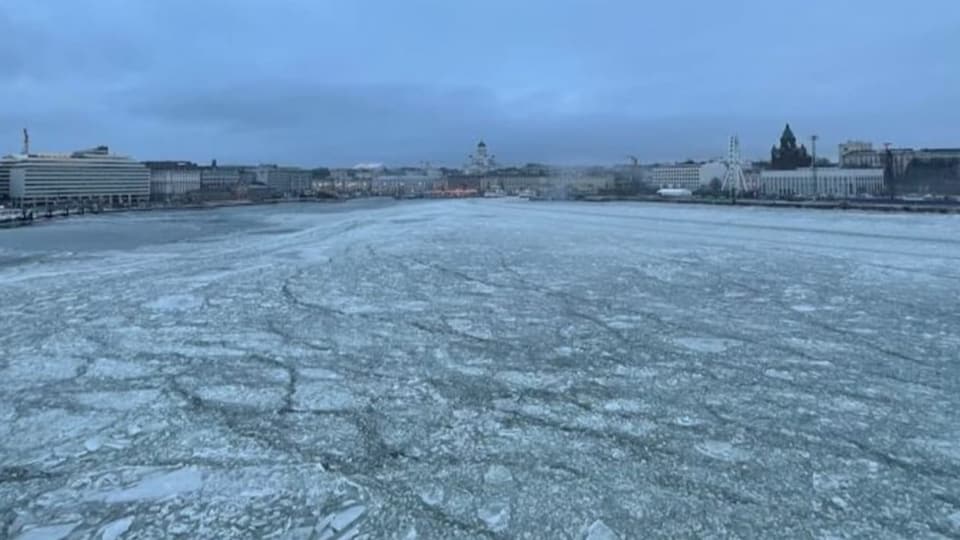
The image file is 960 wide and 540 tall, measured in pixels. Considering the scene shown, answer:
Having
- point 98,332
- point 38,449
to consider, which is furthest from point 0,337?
point 38,449

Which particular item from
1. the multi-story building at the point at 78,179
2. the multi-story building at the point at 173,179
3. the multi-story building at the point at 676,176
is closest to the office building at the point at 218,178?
the multi-story building at the point at 173,179

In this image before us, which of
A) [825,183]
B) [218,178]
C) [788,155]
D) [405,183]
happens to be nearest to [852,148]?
[788,155]

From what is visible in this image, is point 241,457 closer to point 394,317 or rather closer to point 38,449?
point 38,449

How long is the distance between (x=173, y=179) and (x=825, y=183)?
266 feet

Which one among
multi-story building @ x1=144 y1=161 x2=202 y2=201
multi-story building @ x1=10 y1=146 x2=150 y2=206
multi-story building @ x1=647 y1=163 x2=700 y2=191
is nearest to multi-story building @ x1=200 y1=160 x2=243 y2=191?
multi-story building @ x1=144 y1=161 x2=202 y2=201

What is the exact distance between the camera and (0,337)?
508 centimetres

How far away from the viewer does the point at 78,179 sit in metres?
75.9

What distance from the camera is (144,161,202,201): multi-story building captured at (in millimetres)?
94188

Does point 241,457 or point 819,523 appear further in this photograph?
point 241,457

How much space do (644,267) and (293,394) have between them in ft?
20.5

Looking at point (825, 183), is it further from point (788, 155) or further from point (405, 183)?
point (405, 183)

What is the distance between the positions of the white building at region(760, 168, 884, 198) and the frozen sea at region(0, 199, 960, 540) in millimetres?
49575

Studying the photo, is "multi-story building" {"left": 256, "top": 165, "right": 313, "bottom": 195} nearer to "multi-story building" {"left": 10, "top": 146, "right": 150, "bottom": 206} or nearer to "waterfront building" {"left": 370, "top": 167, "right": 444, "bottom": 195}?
"waterfront building" {"left": 370, "top": 167, "right": 444, "bottom": 195}

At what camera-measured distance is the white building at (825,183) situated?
54.0 meters
